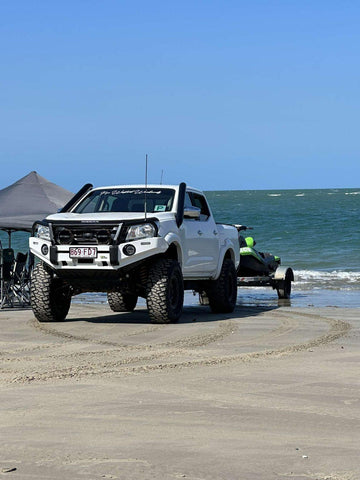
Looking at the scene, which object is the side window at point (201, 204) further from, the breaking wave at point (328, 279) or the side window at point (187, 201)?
the breaking wave at point (328, 279)

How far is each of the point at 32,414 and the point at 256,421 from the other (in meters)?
1.49

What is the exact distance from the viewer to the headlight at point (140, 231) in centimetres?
1188

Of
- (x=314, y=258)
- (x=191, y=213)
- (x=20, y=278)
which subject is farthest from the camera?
(x=314, y=258)

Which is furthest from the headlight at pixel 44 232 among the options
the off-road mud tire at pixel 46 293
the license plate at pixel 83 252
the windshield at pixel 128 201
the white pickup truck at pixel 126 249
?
the windshield at pixel 128 201

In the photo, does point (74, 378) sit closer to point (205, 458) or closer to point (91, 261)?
point (205, 458)

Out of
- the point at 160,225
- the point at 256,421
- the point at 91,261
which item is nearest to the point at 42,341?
the point at 91,261

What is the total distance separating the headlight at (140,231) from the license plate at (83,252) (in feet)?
1.46

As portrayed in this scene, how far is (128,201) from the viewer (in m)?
13.2

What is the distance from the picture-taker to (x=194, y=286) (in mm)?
13859

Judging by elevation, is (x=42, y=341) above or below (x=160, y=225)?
below

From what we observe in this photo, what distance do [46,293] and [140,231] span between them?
5.25ft

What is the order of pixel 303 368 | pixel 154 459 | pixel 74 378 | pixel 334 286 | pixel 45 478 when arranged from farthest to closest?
pixel 334 286, pixel 303 368, pixel 74 378, pixel 154 459, pixel 45 478

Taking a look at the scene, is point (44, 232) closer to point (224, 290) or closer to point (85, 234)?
point (85, 234)

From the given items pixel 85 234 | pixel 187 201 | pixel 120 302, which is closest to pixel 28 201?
pixel 120 302
